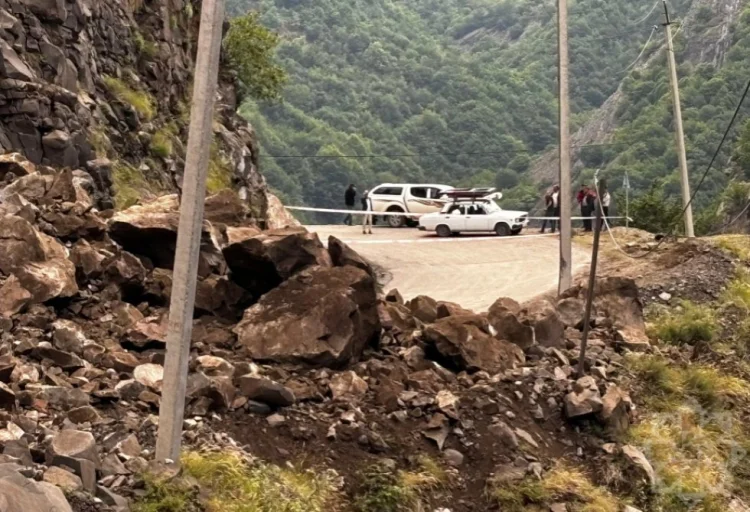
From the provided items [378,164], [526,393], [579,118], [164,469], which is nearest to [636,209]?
[526,393]

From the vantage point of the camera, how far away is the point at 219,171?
1059 inches

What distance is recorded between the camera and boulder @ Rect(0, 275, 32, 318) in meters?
10.6

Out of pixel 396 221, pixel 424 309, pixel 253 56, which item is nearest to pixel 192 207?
pixel 424 309

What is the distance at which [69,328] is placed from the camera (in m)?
10.7

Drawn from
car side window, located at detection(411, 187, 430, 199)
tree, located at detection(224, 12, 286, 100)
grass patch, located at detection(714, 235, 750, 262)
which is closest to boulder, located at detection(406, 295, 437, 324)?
grass patch, located at detection(714, 235, 750, 262)

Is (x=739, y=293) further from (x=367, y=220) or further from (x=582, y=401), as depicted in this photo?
(x=367, y=220)

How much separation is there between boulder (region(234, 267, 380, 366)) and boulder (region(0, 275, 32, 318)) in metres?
2.48

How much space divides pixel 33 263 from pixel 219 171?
51.5ft

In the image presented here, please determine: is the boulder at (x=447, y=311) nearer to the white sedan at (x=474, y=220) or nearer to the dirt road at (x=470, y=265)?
the dirt road at (x=470, y=265)

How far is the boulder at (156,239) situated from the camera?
13.4 m

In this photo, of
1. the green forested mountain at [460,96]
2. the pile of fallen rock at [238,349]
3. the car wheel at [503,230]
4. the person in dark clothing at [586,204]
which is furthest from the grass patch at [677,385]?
the green forested mountain at [460,96]

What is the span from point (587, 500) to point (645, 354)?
16.1ft

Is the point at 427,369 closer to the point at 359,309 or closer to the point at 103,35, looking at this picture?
the point at 359,309

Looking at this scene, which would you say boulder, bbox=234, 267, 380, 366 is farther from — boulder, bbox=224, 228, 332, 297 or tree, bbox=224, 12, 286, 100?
tree, bbox=224, 12, 286, 100
